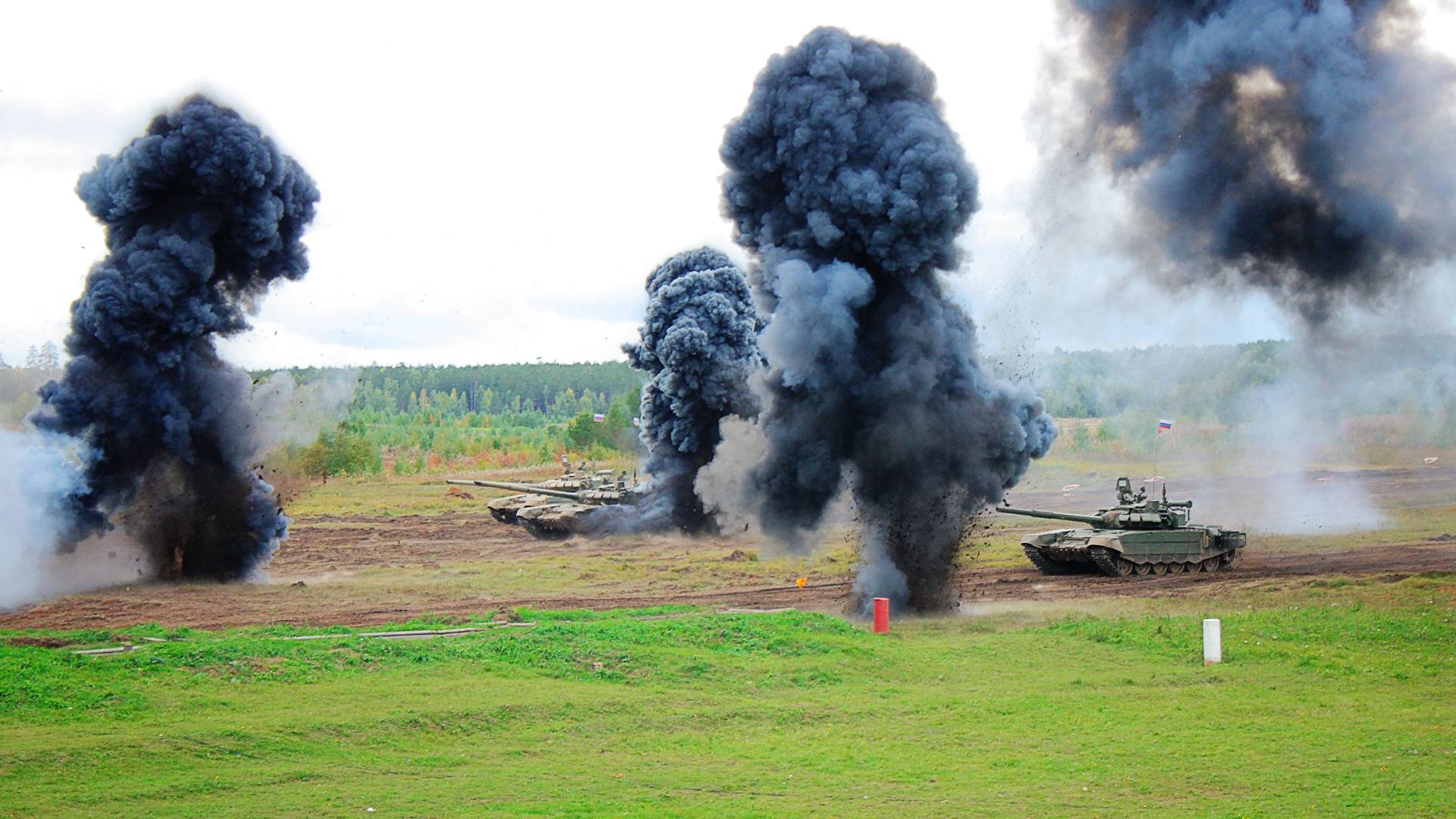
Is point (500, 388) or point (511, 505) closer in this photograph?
point (511, 505)

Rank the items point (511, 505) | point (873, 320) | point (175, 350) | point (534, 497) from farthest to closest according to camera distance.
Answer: point (511, 505)
point (534, 497)
point (175, 350)
point (873, 320)

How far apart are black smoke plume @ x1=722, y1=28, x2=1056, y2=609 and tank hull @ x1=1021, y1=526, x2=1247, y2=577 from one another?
29.3 feet

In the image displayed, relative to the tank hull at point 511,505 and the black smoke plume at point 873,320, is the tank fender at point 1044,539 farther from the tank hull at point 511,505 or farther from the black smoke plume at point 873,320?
the tank hull at point 511,505

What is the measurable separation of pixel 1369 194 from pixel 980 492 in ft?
36.0

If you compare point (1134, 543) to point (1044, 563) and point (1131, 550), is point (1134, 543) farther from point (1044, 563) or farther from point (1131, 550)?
point (1044, 563)

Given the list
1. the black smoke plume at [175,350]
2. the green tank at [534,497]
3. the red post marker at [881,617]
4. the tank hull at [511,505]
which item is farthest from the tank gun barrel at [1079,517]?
the black smoke plume at [175,350]

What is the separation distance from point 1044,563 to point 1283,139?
1401cm

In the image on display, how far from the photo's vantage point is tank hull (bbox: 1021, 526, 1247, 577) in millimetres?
38969

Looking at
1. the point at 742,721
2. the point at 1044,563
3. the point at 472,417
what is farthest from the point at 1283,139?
the point at 472,417

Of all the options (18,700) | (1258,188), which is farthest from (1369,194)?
(18,700)

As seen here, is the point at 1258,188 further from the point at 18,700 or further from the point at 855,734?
the point at 18,700

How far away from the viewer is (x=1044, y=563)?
4056 centimetres

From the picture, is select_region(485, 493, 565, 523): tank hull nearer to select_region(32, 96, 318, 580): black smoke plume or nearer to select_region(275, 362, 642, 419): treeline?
select_region(32, 96, 318, 580): black smoke plume

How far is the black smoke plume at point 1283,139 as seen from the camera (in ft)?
98.9
